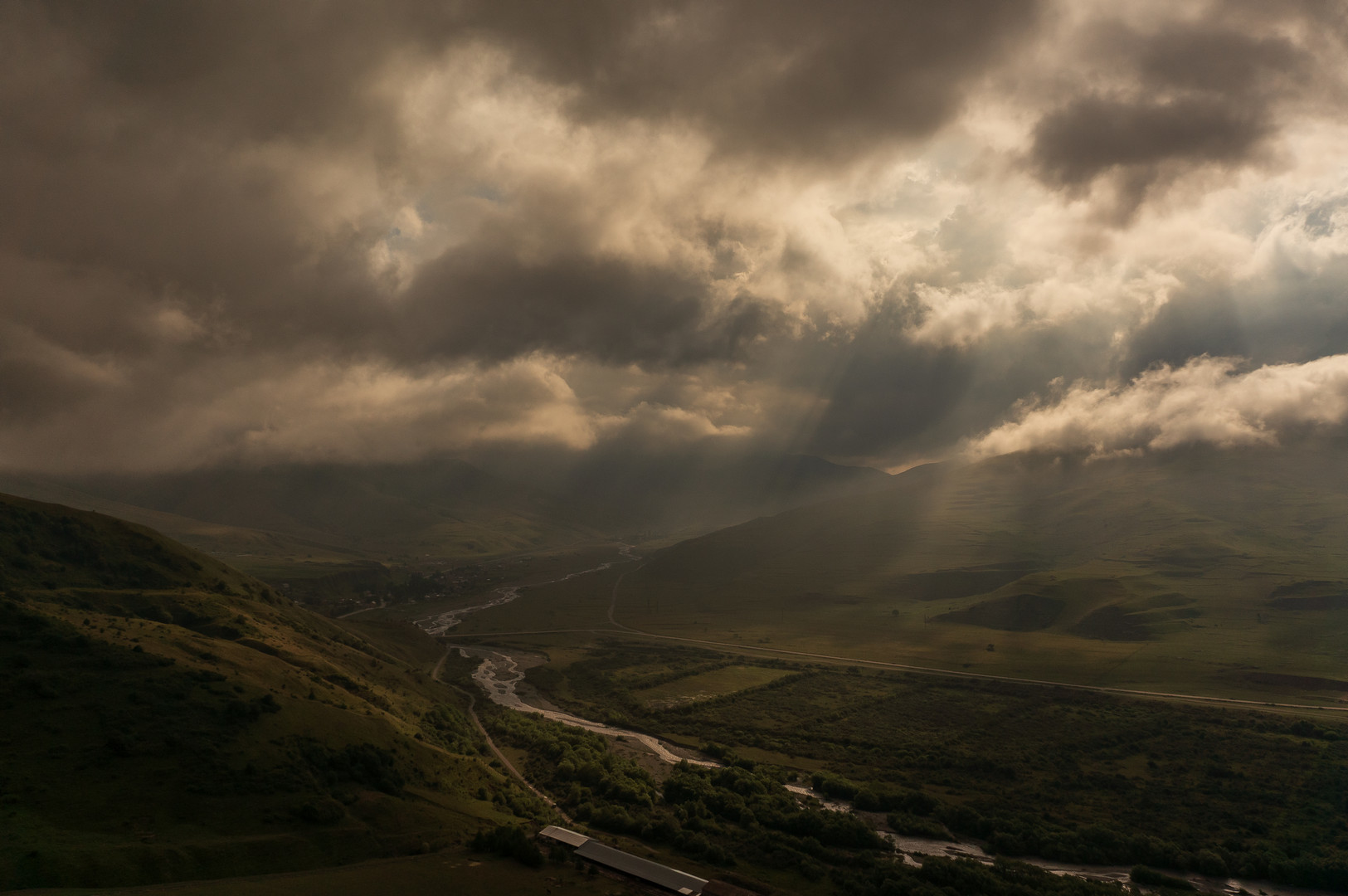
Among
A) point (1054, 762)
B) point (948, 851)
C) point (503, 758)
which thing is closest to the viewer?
point (948, 851)

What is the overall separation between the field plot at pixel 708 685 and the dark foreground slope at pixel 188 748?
186ft

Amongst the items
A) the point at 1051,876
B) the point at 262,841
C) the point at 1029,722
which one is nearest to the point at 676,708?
the point at 1029,722

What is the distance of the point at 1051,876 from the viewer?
230ft

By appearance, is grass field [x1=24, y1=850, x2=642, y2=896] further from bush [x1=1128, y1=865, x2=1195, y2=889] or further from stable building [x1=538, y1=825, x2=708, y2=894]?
bush [x1=1128, y1=865, x2=1195, y2=889]

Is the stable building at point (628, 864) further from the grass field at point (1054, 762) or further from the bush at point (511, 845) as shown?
the grass field at point (1054, 762)

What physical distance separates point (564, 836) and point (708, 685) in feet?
338

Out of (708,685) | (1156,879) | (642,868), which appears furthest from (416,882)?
(708,685)

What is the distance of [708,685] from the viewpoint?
536ft

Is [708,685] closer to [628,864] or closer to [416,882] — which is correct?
[628,864]

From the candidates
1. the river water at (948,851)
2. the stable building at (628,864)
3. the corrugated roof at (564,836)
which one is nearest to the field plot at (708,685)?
the river water at (948,851)

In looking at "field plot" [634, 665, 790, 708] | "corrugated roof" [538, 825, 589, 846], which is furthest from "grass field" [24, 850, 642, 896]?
"field plot" [634, 665, 790, 708]

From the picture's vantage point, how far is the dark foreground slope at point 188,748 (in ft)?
161

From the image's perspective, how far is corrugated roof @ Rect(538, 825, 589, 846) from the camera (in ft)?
208

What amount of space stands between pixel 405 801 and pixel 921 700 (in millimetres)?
117436
